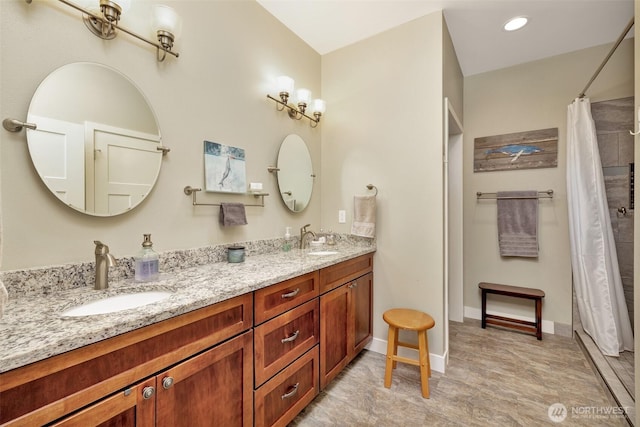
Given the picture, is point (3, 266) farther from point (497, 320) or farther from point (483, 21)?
point (497, 320)

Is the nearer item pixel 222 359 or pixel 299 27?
pixel 222 359

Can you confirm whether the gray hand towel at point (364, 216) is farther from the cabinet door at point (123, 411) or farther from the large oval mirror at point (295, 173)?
the cabinet door at point (123, 411)

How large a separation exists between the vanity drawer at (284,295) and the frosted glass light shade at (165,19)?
1.38 meters

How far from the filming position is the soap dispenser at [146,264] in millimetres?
1210

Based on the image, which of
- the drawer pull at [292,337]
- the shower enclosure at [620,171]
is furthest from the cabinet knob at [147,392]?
the shower enclosure at [620,171]

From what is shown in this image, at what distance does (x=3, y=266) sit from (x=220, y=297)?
751 mm

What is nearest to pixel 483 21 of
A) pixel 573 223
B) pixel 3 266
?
pixel 573 223

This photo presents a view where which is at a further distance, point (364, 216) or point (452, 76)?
point (452, 76)

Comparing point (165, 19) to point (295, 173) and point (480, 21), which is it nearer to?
point (295, 173)

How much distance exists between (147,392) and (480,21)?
3.11 meters

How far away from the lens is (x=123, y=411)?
788 millimetres

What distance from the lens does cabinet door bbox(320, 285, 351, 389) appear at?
1678mm

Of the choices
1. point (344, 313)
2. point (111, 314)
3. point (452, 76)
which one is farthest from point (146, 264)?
point (452, 76)

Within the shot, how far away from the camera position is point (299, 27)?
2293 mm
